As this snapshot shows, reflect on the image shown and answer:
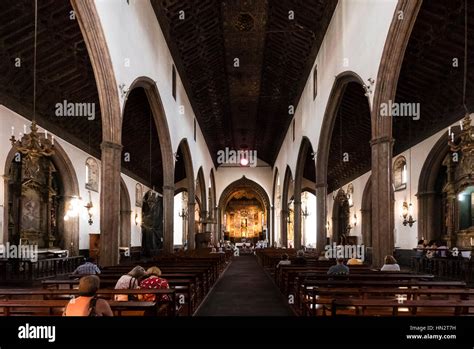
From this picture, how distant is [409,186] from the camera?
1845 cm

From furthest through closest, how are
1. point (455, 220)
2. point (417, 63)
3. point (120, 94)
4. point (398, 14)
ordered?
point (455, 220)
point (417, 63)
point (120, 94)
point (398, 14)

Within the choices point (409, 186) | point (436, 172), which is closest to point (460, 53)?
point (436, 172)

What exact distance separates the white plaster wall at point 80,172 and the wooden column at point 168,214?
3.09m

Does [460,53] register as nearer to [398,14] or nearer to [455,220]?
[398,14]

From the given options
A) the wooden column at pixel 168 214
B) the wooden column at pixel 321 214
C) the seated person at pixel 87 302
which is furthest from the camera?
the wooden column at pixel 168 214

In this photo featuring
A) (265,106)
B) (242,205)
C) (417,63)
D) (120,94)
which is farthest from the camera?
(242,205)

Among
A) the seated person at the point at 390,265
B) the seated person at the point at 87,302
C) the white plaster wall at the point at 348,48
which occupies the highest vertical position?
the white plaster wall at the point at 348,48

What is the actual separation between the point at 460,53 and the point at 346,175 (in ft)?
53.3

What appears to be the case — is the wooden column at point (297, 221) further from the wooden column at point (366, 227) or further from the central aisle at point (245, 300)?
the central aisle at point (245, 300)

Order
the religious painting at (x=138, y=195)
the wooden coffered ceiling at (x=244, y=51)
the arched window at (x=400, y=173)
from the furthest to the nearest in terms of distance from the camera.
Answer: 1. the religious painting at (x=138, y=195)
2. the arched window at (x=400, y=173)
3. the wooden coffered ceiling at (x=244, y=51)

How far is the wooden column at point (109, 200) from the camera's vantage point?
11.0 meters

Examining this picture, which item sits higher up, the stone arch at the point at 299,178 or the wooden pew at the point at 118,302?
the stone arch at the point at 299,178

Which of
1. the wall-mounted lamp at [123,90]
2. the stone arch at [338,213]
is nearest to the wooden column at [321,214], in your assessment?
the wall-mounted lamp at [123,90]

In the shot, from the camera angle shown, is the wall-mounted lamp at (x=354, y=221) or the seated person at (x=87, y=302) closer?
the seated person at (x=87, y=302)
